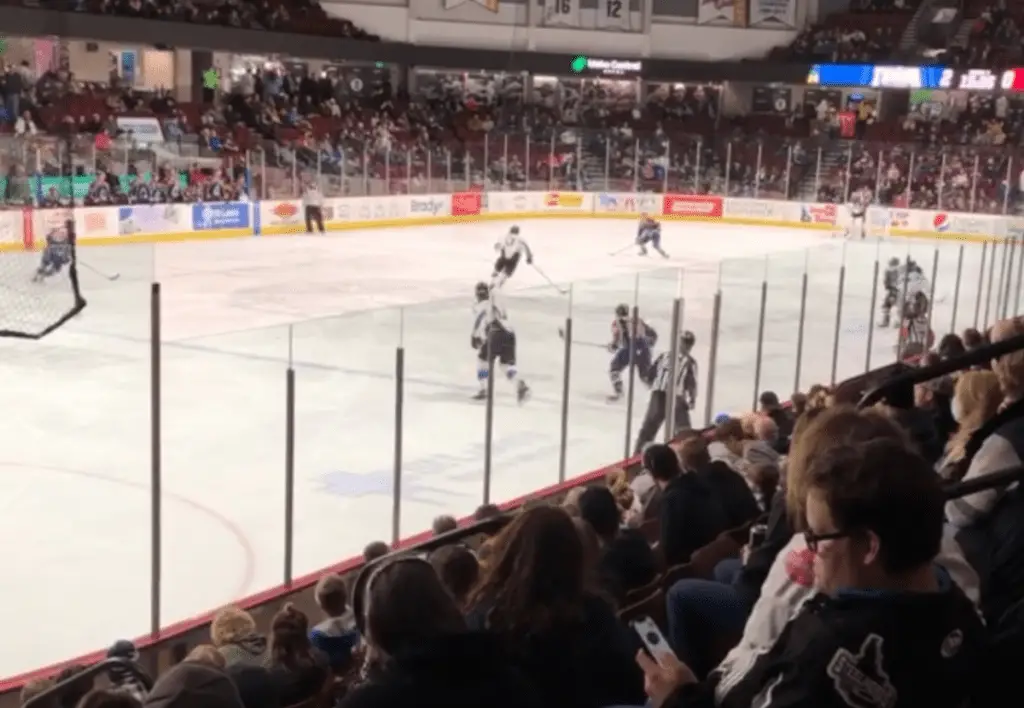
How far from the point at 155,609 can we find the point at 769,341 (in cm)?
679

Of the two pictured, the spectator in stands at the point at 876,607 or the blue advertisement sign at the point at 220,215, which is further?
the blue advertisement sign at the point at 220,215

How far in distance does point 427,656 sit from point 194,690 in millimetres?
415

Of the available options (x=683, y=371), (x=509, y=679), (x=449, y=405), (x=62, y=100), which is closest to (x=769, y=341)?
(x=683, y=371)

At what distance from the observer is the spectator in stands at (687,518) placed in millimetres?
4480

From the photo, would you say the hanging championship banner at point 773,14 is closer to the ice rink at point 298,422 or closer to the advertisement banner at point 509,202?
the advertisement banner at point 509,202

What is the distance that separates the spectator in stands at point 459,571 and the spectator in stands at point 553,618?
20.8 inches

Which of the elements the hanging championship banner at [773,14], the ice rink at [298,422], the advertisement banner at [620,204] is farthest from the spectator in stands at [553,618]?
the hanging championship banner at [773,14]

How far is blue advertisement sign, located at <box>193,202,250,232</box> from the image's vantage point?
22.8 metres

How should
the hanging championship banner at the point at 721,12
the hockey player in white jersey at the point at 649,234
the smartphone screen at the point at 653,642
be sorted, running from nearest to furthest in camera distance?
1. the smartphone screen at the point at 653,642
2. the hockey player in white jersey at the point at 649,234
3. the hanging championship banner at the point at 721,12

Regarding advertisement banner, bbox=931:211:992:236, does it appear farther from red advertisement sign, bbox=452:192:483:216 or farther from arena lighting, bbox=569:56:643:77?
arena lighting, bbox=569:56:643:77

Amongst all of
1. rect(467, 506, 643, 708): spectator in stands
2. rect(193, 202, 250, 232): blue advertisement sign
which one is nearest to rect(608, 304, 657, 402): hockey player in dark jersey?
rect(467, 506, 643, 708): spectator in stands

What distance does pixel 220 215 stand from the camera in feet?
76.4

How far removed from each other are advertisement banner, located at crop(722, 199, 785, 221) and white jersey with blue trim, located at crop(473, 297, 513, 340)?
22332 mm

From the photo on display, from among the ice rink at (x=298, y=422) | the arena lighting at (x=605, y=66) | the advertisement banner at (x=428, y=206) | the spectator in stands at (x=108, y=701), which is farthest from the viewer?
the arena lighting at (x=605, y=66)
